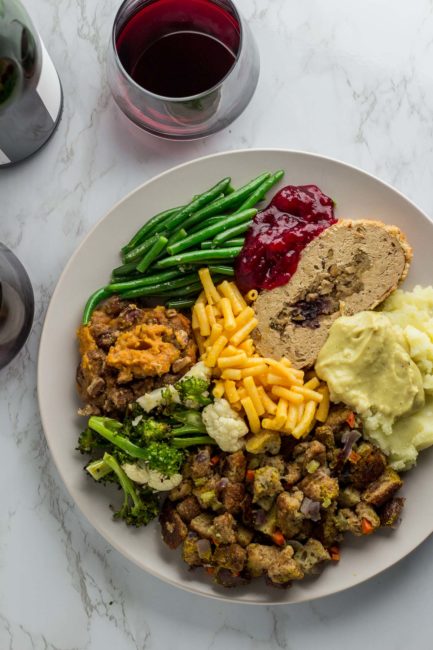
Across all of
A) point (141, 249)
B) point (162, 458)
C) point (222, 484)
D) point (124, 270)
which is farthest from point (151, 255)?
point (222, 484)

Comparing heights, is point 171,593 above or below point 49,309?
below

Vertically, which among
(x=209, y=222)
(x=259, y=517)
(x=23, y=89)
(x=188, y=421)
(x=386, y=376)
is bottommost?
(x=259, y=517)

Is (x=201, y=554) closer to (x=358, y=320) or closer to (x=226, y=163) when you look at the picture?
(x=358, y=320)

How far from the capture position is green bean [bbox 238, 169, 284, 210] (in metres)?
3.93

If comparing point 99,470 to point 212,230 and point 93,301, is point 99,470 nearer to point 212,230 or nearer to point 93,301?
point 93,301

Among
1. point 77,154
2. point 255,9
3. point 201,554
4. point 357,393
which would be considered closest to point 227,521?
point 201,554

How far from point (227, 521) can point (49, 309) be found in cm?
134

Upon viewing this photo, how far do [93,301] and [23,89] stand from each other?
1.04 m

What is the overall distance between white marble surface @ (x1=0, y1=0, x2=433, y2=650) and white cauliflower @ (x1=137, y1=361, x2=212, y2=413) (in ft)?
2.53

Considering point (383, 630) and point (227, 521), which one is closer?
point (227, 521)

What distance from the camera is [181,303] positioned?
3957 mm

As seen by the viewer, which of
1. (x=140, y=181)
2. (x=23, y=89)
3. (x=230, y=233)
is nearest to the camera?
(x=23, y=89)

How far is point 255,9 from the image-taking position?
Answer: 14.2ft

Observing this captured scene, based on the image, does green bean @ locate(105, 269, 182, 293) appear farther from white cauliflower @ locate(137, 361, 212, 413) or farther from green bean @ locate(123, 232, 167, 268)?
white cauliflower @ locate(137, 361, 212, 413)
